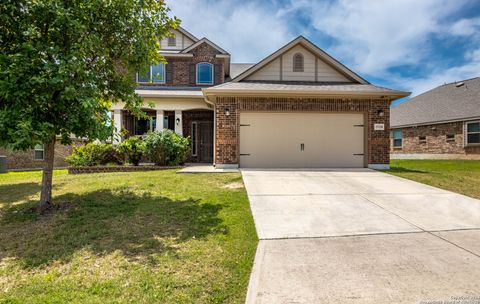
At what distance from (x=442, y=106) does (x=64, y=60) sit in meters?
24.3

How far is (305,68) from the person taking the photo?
10.9 m

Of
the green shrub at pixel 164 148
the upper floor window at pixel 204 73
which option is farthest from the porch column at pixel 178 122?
the upper floor window at pixel 204 73

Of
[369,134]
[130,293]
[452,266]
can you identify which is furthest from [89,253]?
[369,134]

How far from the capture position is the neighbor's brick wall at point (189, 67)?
13.8 m

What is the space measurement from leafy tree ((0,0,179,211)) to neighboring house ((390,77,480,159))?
20541 millimetres

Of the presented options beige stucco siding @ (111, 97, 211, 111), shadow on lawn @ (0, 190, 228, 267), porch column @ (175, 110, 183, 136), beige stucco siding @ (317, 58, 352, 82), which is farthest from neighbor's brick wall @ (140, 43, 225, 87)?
shadow on lawn @ (0, 190, 228, 267)

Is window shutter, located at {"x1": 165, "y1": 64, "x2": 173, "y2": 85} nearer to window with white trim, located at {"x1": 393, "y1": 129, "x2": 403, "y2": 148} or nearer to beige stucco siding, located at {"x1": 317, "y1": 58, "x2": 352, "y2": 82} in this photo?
beige stucco siding, located at {"x1": 317, "y1": 58, "x2": 352, "y2": 82}

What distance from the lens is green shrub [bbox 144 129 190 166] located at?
10.3 m

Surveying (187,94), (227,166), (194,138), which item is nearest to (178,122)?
(194,138)

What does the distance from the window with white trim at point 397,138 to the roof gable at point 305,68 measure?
1385 cm

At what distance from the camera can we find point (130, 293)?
236cm

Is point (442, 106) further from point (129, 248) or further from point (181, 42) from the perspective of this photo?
point (129, 248)

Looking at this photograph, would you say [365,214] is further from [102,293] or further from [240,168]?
[240,168]

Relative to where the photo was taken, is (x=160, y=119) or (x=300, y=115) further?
(x=160, y=119)
